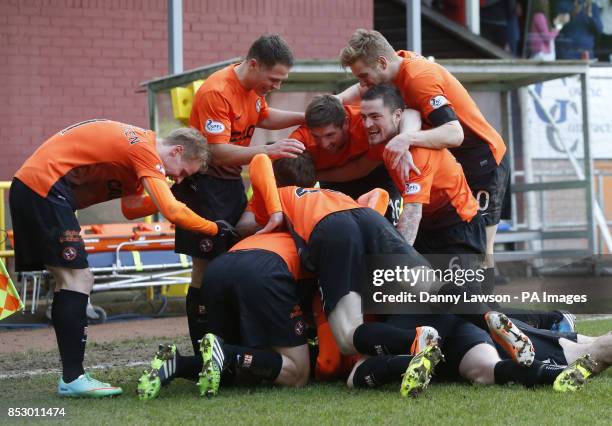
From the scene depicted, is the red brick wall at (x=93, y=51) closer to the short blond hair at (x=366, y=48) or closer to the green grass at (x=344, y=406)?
the short blond hair at (x=366, y=48)

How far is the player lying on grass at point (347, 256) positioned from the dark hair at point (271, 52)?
0.70 metres

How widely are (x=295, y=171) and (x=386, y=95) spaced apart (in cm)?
67

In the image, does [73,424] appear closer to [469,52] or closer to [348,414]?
[348,414]

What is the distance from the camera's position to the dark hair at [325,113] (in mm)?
6203

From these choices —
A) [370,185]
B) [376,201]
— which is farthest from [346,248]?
[370,185]

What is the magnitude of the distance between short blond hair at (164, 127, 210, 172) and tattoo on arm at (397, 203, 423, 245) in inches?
43.3

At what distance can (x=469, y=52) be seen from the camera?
16.2 m

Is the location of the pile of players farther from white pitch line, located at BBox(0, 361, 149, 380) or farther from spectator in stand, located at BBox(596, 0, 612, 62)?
spectator in stand, located at BBox(596, 0, 612, 62)

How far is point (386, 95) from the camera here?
6023 millimetres

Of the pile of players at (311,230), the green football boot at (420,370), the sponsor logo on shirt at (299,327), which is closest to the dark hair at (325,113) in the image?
the pile of players at (311,230)

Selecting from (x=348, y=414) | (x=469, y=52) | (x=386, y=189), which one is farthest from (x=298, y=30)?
(x=348, y=414)

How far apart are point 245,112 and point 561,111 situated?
22.5 ft

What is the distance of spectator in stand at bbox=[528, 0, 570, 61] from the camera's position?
15.7 metres

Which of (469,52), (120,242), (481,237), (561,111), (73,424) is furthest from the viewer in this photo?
(469,52)
